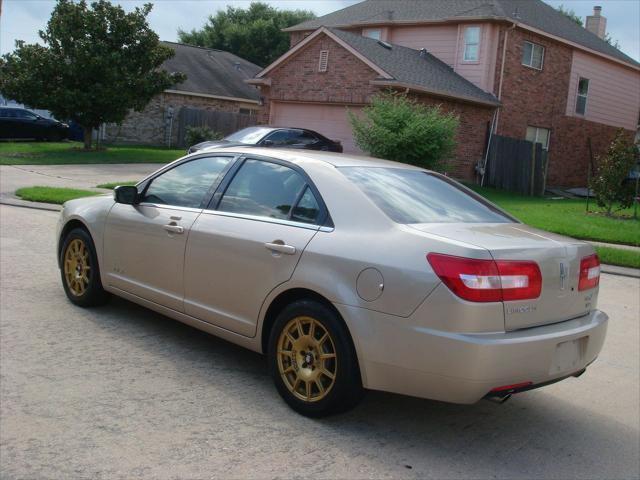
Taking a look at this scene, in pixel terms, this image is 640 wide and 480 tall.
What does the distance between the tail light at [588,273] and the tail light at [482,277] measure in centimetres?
62

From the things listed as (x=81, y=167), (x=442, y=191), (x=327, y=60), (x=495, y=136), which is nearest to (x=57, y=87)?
(x=81, y=167)

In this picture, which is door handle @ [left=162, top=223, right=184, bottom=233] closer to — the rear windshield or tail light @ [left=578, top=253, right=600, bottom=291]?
the rear windshield

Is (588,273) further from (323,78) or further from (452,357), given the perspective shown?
(323,78)

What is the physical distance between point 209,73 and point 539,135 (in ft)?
58.0

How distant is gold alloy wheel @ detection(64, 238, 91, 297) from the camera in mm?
6121

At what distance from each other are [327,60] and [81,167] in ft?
27.4

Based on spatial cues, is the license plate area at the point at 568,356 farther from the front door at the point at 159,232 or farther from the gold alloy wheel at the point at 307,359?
the front door at the point at 159,232

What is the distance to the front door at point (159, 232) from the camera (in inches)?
203

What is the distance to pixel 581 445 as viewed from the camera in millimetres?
4238

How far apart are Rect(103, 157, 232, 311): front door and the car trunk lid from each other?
1857mm

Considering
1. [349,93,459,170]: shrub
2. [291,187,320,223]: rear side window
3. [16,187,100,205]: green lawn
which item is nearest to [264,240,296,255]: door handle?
[291,187,320,223]: rear side window

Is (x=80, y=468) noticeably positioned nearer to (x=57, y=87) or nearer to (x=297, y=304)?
(x=297, y=304)

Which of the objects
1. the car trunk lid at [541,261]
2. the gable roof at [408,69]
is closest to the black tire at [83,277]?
the car trunk lid at [541,261]

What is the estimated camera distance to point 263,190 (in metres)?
4.82
